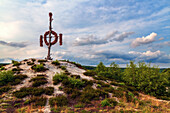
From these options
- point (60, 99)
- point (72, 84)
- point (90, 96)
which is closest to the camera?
point (60, 99)

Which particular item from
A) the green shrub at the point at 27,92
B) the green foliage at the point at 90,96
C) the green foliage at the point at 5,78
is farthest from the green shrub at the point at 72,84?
the green foliage at the point at 5,78

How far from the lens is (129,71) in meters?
25.8

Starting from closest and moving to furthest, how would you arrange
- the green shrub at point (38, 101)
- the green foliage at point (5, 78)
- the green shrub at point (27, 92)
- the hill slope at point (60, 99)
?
the hill slope at point (60, 99) → the green shrub at point (38, 101) → the green shrub at point (27, 92) → the green foliage at point (5, 78)

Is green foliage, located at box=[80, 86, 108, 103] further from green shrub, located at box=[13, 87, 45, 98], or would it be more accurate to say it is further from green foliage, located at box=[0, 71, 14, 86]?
green foliage, located at box=[0, 71, 14, 86]

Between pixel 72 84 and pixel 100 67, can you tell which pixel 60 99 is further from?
pixel 100 67

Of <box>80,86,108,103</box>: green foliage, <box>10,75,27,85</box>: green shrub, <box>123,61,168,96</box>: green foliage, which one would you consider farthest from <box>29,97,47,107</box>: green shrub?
<box>123,61,168,96</box>: green foliage

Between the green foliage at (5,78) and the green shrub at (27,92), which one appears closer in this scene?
the green shrub at (27,92)

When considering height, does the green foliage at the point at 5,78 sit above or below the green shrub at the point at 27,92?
above

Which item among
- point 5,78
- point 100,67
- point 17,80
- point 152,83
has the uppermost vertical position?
point 100,67

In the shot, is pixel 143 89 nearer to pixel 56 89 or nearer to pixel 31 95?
pixel 56 89

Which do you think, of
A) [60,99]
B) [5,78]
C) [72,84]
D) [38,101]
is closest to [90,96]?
[60,99]

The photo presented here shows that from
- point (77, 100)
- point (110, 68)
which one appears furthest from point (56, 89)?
point (110, 68)

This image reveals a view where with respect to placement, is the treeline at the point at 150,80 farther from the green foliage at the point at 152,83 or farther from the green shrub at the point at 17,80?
the green shrub at the point at 17,80

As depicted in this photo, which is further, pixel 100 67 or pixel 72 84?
pixel 100 67
